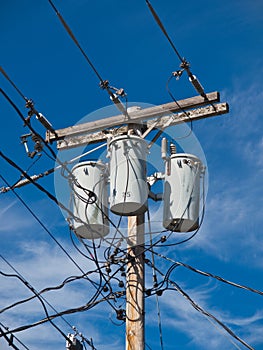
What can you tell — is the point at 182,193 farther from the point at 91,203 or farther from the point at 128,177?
the point at 91,203

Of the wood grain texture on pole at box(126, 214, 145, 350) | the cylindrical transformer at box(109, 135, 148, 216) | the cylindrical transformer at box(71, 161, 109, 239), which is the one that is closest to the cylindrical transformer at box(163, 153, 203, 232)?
the cylindrical transformer at box(109, 135, 148, 216)

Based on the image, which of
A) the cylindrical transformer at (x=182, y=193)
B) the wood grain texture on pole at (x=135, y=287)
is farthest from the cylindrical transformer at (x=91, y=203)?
the cylindrical transformer at (x=182, y=193)

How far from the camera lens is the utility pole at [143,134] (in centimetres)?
877

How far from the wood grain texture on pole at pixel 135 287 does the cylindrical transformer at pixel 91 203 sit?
37 cm

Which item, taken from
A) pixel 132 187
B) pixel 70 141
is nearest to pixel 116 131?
pixel 70 141

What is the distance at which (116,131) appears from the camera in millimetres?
9945

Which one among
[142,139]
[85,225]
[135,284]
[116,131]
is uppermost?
[116,131]

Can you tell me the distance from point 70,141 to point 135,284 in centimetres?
244

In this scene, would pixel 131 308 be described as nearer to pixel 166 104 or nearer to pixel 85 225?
pixel 85 225

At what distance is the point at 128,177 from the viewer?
8.81 m

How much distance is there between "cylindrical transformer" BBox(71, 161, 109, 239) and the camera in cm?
914

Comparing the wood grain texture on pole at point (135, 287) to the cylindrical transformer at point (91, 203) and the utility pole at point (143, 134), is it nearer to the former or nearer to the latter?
the utility pole at point (143, 134)

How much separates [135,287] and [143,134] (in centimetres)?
207

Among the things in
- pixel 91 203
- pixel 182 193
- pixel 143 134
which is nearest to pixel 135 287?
pixel 91 203
